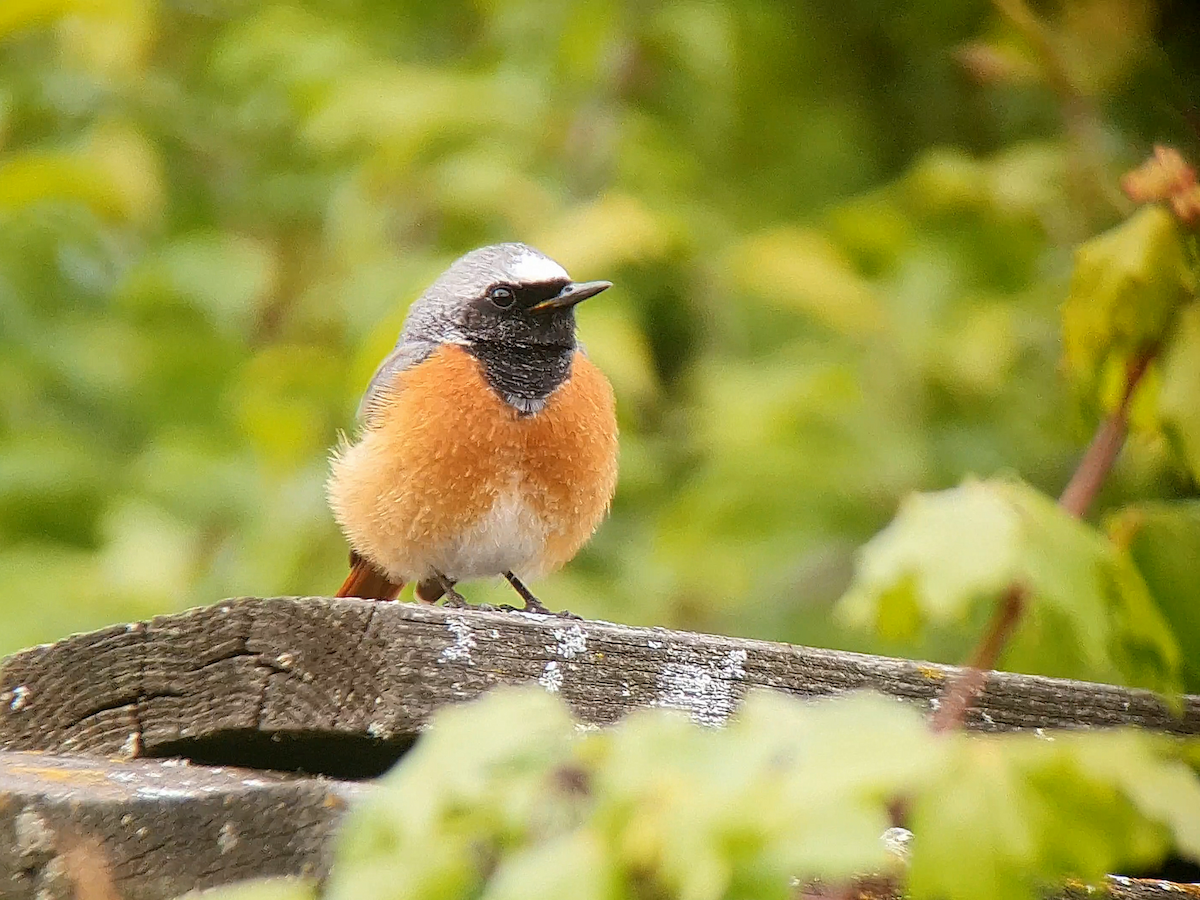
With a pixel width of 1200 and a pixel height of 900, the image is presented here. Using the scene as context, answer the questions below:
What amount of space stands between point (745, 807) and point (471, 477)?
2.72 metres

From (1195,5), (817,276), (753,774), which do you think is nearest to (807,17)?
(817,276)

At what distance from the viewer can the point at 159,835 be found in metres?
1.81

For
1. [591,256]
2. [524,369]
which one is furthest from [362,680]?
[591,256]

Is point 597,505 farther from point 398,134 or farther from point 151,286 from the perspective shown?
point 151,286

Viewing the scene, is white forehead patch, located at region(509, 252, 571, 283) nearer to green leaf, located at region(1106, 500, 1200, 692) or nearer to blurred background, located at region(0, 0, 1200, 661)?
blurred background, located at region(0, 0, 1200, 661)

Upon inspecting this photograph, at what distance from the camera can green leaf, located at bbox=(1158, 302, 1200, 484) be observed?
201cm

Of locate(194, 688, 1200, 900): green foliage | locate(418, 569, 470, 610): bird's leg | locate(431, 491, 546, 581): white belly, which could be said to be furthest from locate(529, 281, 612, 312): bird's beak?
locate(194, 688, 1200, 900): green foliage

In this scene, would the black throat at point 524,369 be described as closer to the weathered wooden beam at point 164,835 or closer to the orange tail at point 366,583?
the orange tail at point 366,583

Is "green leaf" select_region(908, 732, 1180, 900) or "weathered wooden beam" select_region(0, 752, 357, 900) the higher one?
"green leaf" select_region(908, 732, 1180, 900)

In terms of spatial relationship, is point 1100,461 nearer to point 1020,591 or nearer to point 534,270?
point 1020,591

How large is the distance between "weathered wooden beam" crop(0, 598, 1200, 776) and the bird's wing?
6.68 ft

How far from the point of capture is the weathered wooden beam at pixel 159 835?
174 cm

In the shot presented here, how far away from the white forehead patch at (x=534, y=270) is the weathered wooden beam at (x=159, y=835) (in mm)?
2752

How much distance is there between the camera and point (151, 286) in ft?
22.0
